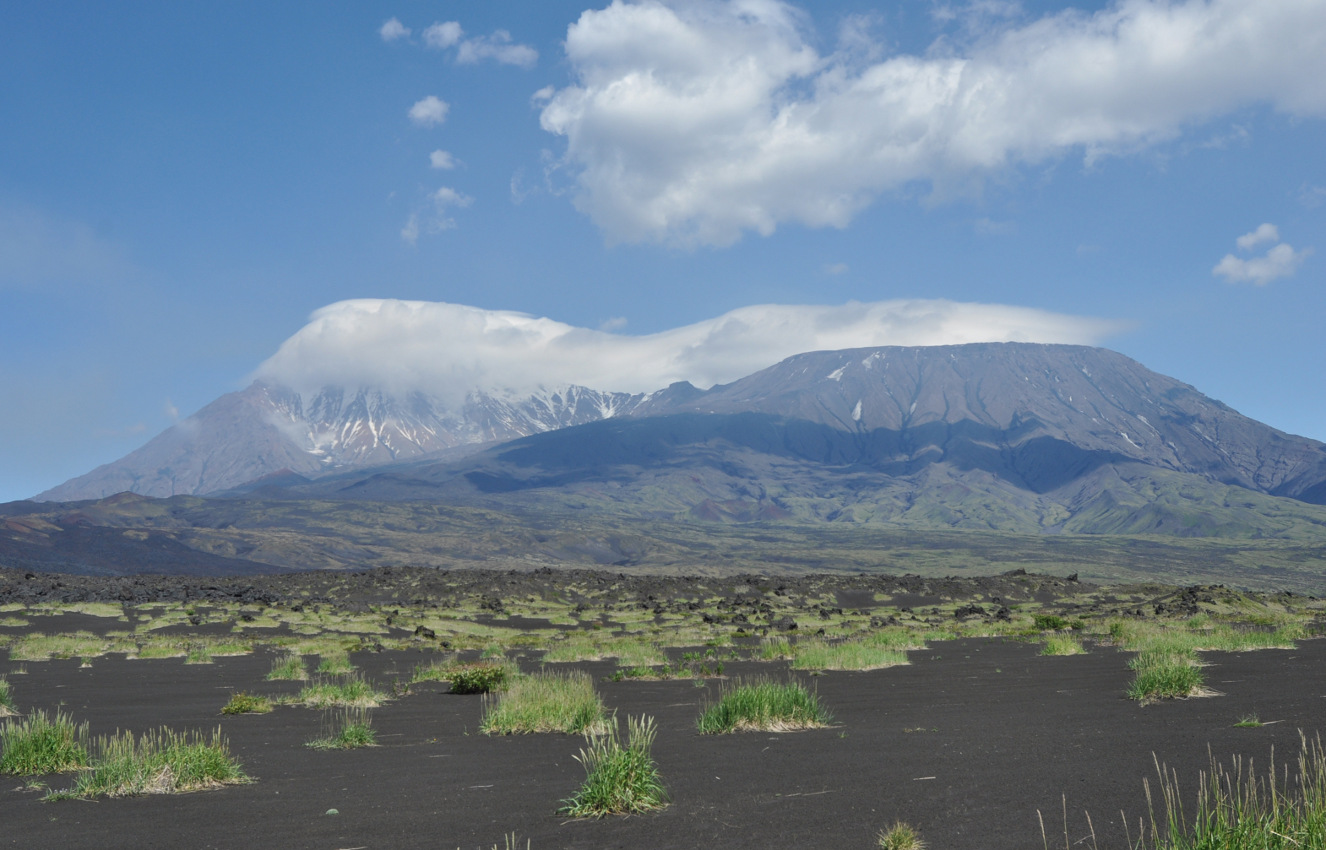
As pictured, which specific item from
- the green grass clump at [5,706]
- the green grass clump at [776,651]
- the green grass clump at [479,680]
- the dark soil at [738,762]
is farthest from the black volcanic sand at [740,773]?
the green grass clump at [776,651]

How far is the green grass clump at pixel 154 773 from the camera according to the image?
10.3 m

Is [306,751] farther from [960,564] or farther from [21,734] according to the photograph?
[960,564]

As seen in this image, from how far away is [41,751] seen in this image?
11.7 meters

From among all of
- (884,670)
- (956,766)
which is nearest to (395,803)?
(956,766)

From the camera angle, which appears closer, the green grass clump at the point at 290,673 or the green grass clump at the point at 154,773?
the green grass clump at the point at 154,773

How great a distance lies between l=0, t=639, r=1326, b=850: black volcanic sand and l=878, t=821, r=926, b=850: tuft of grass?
0.86 ft

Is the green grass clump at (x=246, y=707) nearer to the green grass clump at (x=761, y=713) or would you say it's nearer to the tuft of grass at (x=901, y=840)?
the green grass clump at (x=761, y=713)

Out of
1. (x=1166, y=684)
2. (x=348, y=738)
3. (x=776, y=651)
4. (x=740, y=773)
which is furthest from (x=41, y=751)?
(x=776, y=651)

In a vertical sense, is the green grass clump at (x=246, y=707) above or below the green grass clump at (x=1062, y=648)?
above

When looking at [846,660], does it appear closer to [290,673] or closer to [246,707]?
[246,707]

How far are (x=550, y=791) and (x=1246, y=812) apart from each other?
7.08 m

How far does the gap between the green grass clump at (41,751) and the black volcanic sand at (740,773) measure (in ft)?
0.86

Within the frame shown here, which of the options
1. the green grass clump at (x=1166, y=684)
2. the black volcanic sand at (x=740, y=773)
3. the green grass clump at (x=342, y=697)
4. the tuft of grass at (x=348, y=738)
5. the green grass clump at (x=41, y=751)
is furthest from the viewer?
the green grass clump at (x=342, y=697)

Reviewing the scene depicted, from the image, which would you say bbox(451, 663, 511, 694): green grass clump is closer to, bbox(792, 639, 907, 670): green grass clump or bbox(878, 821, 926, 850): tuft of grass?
bbox(792, 639, 907, 670): green grass clump
